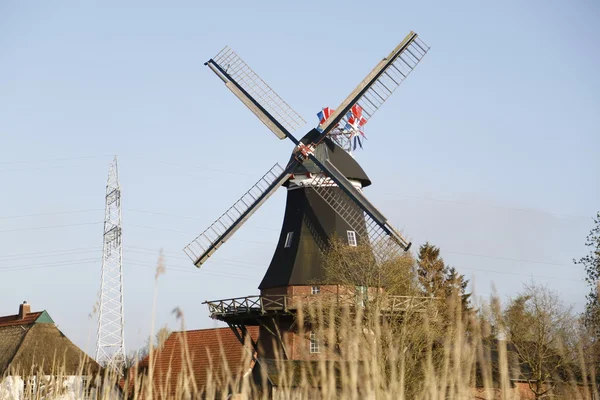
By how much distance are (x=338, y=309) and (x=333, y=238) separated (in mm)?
5565

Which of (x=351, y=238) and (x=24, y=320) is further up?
(x=351, y=238)

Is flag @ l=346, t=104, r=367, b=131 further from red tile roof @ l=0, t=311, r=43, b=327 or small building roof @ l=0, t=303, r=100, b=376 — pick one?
red tile roof @ l=0, t=311, r=43, b=327

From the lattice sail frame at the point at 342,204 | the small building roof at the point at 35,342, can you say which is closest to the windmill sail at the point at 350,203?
the lattice sail frame at the point at 342,204

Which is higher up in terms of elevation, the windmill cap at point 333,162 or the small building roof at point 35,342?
the windmill cap at point 333,162

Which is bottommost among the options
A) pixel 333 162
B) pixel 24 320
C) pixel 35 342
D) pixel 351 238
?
pixel 35 342

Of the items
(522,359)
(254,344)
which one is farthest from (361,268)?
(522,359)

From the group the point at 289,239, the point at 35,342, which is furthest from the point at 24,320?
the point at 289,239

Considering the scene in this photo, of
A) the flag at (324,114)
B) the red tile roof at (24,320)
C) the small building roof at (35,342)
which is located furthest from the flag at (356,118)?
the red tile roof at (24,320)

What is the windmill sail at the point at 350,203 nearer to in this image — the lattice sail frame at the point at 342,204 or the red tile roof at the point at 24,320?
the lattice sail frame at the point at 342,204

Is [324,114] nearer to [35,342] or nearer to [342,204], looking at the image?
[342,204]

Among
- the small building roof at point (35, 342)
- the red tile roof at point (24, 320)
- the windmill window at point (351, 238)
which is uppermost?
the windmill window at point (351, 238)

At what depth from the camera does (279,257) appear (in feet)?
90.3

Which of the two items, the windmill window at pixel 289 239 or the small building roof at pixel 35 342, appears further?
the small building roof at pixel 35 342

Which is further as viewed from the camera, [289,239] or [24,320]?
[24,320]
